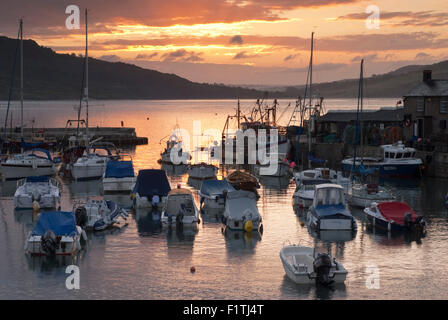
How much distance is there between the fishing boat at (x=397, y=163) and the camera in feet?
189

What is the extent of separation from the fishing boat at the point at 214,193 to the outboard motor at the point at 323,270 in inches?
680

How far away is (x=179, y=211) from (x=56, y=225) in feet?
27.2

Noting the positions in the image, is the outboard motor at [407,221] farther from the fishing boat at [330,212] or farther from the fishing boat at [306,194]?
the fishing boat at [306,194]

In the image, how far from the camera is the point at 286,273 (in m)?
26.9

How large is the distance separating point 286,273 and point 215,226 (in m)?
10.6

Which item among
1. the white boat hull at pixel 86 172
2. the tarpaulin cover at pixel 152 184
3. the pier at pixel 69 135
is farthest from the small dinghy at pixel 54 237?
the pier at pixel 69 135

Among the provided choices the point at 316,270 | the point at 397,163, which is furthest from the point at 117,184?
the point at 316,270

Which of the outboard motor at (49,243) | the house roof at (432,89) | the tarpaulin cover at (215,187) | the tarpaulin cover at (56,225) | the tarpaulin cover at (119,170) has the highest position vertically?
the house roof at (432,89)

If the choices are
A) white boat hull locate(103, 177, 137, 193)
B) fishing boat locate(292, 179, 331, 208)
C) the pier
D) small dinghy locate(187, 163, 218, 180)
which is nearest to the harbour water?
fishing boat locate(292, 179, 331, 208)

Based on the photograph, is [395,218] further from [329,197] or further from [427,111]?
[427,111]

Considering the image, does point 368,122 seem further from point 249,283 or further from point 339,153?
point 249,283

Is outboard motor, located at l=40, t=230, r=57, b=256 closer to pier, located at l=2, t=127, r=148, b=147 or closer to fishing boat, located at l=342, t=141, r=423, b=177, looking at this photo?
fishing boat, located at l=342, t=141, r=423, b=177

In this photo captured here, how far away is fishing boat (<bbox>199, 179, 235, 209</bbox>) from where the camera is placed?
42.2 meters
